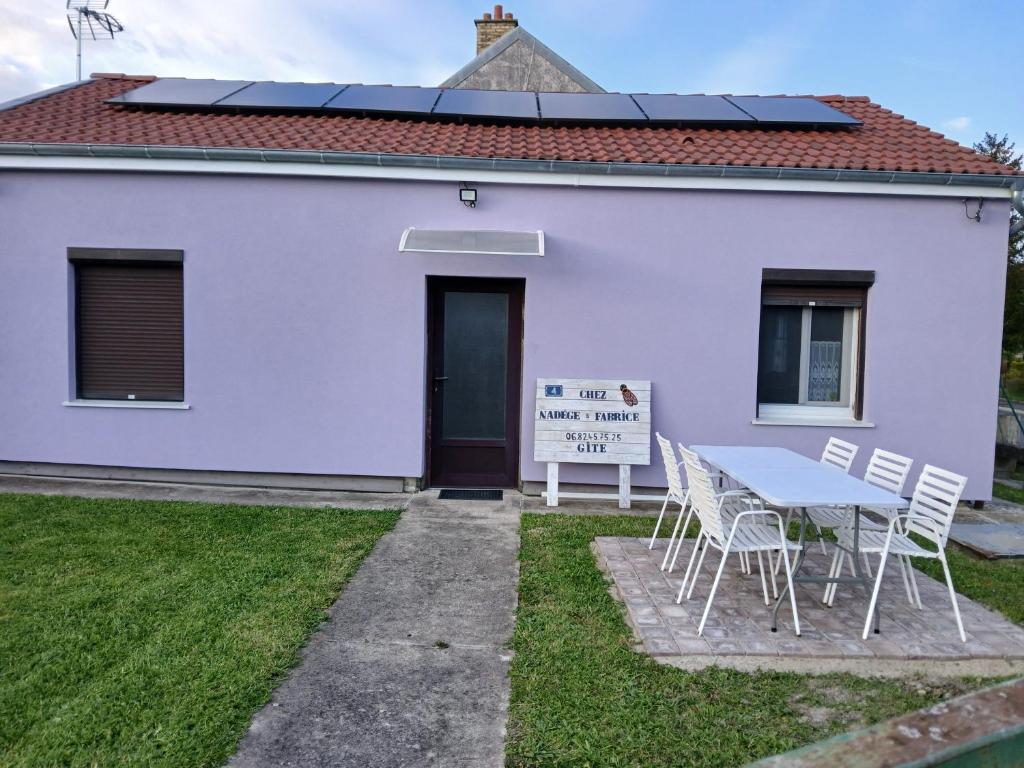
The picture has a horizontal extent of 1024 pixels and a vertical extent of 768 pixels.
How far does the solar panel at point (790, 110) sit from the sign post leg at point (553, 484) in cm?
515

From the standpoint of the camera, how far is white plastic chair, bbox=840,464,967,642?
409 centimetres

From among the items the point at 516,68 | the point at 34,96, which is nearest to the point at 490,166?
the point at 516,68

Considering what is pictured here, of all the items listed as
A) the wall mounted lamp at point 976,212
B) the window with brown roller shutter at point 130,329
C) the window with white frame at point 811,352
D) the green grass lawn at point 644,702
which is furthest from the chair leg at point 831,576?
the window with brown roller shutter at point 130,329

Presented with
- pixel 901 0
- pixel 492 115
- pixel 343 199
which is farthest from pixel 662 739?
pixel 901 0

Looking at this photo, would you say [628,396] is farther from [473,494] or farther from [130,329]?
[130,329]

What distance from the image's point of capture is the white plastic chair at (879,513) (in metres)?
4.63

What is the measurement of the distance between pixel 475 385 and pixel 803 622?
4.51 m

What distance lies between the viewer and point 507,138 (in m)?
7.91

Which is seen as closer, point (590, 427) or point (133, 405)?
point (590, 427)

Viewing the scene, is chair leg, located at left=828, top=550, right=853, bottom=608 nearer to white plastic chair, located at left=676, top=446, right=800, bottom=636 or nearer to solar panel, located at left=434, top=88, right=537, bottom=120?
white plastic chair, located at left=676, top=446, right=800, bottom=636

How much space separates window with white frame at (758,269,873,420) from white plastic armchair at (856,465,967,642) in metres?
3.06

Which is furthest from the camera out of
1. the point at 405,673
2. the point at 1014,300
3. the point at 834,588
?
the point at 1014,300

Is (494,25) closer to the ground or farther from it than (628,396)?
farther from it

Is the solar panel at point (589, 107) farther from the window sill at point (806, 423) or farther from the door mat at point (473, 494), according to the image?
the door mat at point (473, 494)
